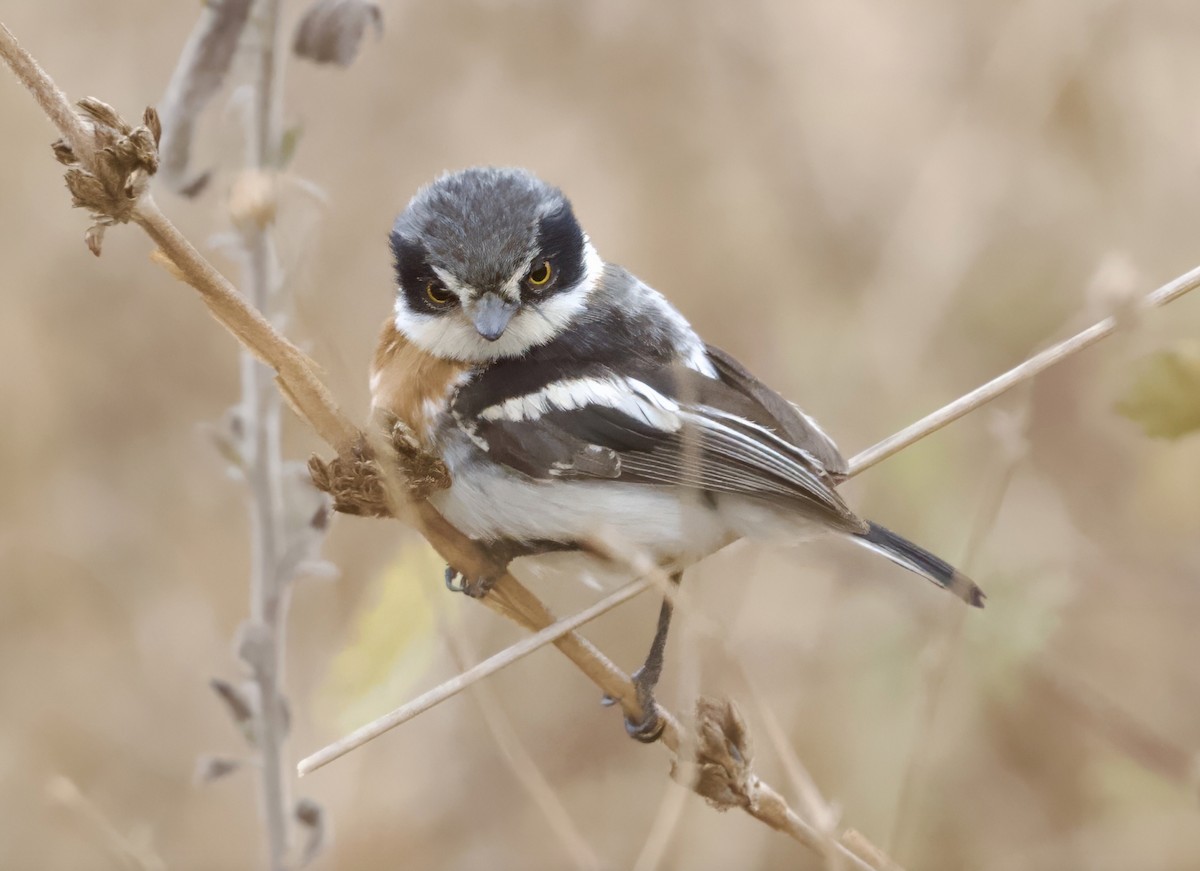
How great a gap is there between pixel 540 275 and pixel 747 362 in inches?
105

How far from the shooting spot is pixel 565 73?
18.5 feet

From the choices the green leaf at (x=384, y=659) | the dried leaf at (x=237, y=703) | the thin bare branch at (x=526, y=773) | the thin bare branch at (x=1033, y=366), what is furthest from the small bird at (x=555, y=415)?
Answer: the thin bare branch at (x=526, y=773)

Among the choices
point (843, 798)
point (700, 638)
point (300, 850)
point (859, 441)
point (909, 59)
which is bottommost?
point (843, 798)

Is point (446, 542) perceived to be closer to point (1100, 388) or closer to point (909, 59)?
point (1100, 388)

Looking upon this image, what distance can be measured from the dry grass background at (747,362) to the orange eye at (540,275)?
4.62 ft

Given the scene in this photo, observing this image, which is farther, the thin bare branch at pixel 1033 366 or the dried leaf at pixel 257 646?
the dried leaf at pixel 257 646

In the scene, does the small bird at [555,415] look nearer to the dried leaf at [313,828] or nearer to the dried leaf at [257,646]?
the dried leaf at [257,646]

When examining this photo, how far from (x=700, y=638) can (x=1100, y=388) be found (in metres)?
3.95

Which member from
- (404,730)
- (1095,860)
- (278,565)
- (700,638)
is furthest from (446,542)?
(1095,860)

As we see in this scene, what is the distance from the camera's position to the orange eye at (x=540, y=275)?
2.98 meters

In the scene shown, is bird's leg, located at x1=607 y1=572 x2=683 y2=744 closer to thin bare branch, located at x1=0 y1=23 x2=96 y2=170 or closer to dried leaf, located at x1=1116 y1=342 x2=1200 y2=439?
dried leaf, located at x1=1116 y1=342 x2=1200 y2=439

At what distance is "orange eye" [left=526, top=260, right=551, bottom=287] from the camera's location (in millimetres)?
2980

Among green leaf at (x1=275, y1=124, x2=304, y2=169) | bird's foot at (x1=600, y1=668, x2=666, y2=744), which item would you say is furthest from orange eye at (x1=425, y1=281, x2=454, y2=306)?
bird's foot at (x1=600, y1=668, x2=666, y2=744)

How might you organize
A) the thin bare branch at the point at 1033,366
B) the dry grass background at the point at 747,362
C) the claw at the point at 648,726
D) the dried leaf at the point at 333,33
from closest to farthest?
the thin bare branch at the point at 1033,366
the dried leaf at the point at 333,33
the claw at the point at 648,726
the dry grass background at the point at 747,362
